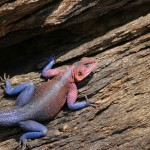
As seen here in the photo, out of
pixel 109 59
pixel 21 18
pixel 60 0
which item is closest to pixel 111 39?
pixel 109 59

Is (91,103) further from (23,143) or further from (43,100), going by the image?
(23,143)

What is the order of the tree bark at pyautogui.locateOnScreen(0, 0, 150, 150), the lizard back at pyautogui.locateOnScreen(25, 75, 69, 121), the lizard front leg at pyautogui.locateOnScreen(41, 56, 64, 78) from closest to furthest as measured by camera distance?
the tree bark at pyautogui.locateOnScreen(0, 0, 150, 150)
the lizard back at pyautogui.locateOnScreen(25, 75, 69, 121)
the lizard front leg at pyautogui.locateOnScreen(41, 56, 64, 78)

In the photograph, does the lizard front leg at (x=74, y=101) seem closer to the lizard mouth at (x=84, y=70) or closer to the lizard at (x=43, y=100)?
the lizard at (x=43, y=100)

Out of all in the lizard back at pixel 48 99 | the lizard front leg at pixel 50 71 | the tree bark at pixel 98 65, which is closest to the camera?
the tree bark at pixel 98 65

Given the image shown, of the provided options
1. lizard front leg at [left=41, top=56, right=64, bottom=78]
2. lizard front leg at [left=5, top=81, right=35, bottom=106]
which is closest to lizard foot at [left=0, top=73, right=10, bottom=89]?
lizard front leg at [left=5, top=81, right=35, bottom=106]

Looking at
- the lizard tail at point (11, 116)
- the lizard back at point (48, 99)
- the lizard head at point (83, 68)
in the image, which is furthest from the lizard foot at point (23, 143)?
→ the lizard head at point (83, 68)

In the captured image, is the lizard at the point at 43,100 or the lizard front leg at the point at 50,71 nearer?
the lizard at the point at 43,100

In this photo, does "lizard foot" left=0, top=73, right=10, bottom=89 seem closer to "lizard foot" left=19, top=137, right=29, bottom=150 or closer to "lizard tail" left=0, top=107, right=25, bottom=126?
"lizard tail" left=0, top=107, right=25, bottom=126
